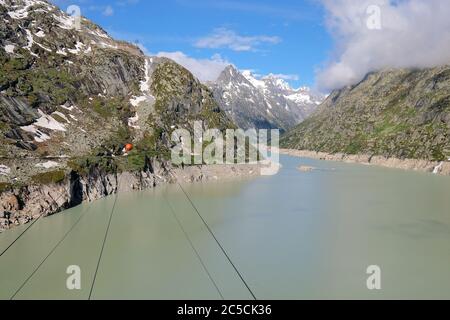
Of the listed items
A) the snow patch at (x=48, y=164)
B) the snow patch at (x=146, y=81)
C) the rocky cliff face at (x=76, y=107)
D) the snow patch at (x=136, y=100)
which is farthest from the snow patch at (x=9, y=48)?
the snow patch at (x=48, y=164)

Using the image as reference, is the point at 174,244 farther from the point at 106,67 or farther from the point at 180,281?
the point at 106,67

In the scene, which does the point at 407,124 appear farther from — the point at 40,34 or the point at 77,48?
the point at 40,34

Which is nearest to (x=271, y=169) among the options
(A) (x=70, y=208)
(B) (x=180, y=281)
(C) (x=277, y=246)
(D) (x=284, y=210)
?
(D) (x=284, y=210)

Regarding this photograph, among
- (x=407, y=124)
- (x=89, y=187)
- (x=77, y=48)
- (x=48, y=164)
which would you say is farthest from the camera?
(x=407, y=124)

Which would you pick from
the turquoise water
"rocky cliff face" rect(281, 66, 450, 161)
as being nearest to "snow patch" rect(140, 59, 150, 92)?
the turquoise water

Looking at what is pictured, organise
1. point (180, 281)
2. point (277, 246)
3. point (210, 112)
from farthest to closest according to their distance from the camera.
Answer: point (210, 112) → point (277, 246) → point (180, 281)

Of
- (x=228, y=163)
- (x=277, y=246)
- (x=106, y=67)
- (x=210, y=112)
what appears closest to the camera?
(x=277, y=246)

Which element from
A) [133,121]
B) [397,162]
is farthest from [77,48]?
[397,162]
